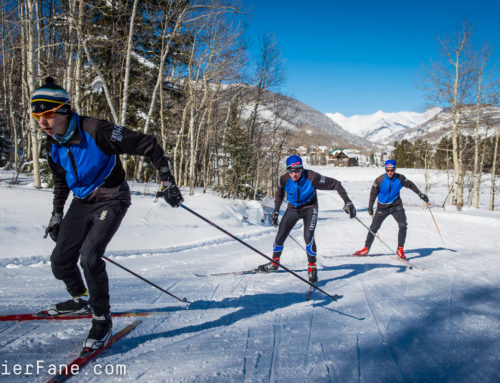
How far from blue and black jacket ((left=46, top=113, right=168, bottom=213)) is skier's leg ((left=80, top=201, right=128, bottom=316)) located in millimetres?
122

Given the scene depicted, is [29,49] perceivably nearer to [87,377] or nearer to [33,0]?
[33,0]

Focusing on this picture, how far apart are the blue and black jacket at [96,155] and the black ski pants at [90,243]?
107 millimetres

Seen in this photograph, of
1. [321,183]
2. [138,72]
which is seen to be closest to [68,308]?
[321,183]

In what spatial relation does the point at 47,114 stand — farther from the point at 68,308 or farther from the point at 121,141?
the point at 68,308

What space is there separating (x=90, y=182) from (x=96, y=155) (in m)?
0.25

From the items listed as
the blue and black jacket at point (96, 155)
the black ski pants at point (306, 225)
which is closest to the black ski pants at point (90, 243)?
the blue and black jacket at point (96, 155)

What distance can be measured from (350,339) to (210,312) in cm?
157

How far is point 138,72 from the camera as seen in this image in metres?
17.2

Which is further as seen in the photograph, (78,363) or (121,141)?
(121,141)

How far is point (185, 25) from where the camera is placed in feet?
46.0

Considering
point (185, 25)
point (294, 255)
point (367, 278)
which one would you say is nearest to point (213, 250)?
point (294, 255)

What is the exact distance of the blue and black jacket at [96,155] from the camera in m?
2.61

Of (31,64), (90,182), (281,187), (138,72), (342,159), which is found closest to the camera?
(90,182)

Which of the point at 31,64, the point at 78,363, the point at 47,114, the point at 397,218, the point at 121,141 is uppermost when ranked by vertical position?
the point at 31,64
